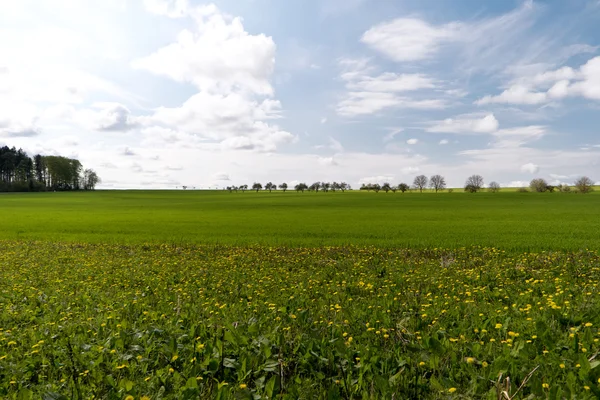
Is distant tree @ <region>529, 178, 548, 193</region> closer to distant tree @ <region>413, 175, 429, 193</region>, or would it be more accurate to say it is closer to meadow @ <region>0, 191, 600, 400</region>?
distant tree @ <region>413, 175, 429, 193</region>

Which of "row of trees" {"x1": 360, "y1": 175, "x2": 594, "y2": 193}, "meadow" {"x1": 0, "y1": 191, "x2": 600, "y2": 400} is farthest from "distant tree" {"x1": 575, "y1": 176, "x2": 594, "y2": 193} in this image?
"meadow" {"x1": 0, "y1": 191, "x2": 600, "y2": 400}

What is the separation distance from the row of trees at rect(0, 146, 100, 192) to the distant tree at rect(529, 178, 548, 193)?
218236mm

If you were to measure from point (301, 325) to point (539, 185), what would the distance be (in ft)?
583

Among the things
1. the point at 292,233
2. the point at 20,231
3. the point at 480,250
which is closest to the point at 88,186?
the point at 20,231

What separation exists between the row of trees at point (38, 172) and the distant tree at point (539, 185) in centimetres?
21824

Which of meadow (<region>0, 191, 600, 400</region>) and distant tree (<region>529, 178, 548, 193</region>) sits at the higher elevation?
distant tree (<region>529, 178, 548, 193</region>)

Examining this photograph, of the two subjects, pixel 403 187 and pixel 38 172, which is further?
pixel 403 187

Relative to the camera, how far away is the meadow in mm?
4426

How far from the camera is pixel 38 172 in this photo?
537 ft

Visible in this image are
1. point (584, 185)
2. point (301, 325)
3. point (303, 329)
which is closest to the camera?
point (303, 329)

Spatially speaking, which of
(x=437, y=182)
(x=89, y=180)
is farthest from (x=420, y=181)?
(x=89, y=180)

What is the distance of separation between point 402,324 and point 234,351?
10.7ft

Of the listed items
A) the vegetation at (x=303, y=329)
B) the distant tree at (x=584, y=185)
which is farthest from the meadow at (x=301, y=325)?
the distant tree at (x=584, y=185)

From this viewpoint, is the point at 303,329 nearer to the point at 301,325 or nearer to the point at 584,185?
the point at 301,325
